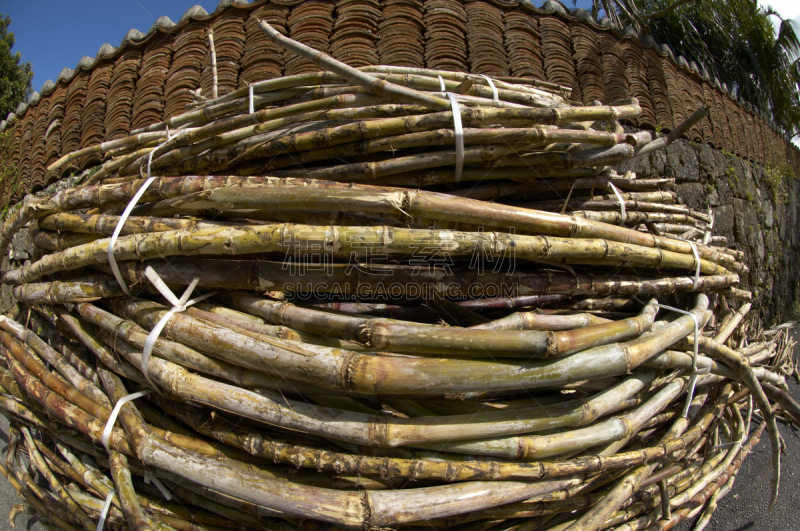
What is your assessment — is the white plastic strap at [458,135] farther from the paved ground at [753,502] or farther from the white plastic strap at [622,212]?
the paved ground at [753,502]

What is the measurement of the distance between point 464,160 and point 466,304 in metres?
0.48

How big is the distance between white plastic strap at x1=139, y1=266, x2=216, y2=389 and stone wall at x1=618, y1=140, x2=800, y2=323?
144 inches

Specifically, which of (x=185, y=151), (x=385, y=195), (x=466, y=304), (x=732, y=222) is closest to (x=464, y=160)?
(x=385, y=195)

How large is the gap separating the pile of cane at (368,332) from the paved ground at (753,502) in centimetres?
45

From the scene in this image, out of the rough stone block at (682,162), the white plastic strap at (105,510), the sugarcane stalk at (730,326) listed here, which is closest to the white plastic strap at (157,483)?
the white plastic strap at (105,510)

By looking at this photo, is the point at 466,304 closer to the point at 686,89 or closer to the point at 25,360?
the point at 25,360

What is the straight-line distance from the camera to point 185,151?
4.92 ft

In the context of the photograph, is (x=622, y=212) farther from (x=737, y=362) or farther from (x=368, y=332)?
(x=368, y=332)

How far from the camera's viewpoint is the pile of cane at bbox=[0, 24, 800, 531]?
1014 mm

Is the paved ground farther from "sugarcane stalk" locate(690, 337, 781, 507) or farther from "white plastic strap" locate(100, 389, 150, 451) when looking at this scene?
"white plastic strap" locate(100, 389, 150, 451)

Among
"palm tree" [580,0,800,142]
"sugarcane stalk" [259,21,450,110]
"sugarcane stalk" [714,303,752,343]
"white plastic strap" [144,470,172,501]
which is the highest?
"palm tree" [580,0,800,142]

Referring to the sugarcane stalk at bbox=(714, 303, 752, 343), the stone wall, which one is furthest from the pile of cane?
the stone wall

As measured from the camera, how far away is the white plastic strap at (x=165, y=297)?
1.11m

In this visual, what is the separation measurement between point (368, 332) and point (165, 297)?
64cm
